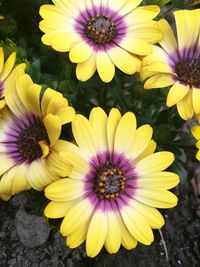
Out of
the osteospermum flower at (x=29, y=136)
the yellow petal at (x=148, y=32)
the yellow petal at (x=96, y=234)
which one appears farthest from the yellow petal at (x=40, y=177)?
the yellow petal at (x=148, y=32)

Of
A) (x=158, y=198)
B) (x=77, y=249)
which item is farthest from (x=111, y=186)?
(x=77, y=249)

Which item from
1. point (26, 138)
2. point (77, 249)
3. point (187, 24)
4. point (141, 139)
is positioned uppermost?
point (187, 24)

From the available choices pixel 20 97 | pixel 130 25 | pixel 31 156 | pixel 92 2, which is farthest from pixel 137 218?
pixel 92 2

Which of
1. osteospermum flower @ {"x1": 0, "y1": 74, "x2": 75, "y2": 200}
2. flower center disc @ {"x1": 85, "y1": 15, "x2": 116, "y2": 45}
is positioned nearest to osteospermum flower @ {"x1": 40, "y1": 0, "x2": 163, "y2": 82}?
flower center disc @ {"x1": 85, "y1": 15, "x2": 116, "y2": 45}

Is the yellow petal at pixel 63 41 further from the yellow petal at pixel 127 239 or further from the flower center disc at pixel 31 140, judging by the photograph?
the yellow petal at pixel 127 239

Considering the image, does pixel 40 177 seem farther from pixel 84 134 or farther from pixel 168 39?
pixel 168 39

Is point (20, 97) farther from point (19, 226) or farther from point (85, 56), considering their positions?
point (19, 226)
